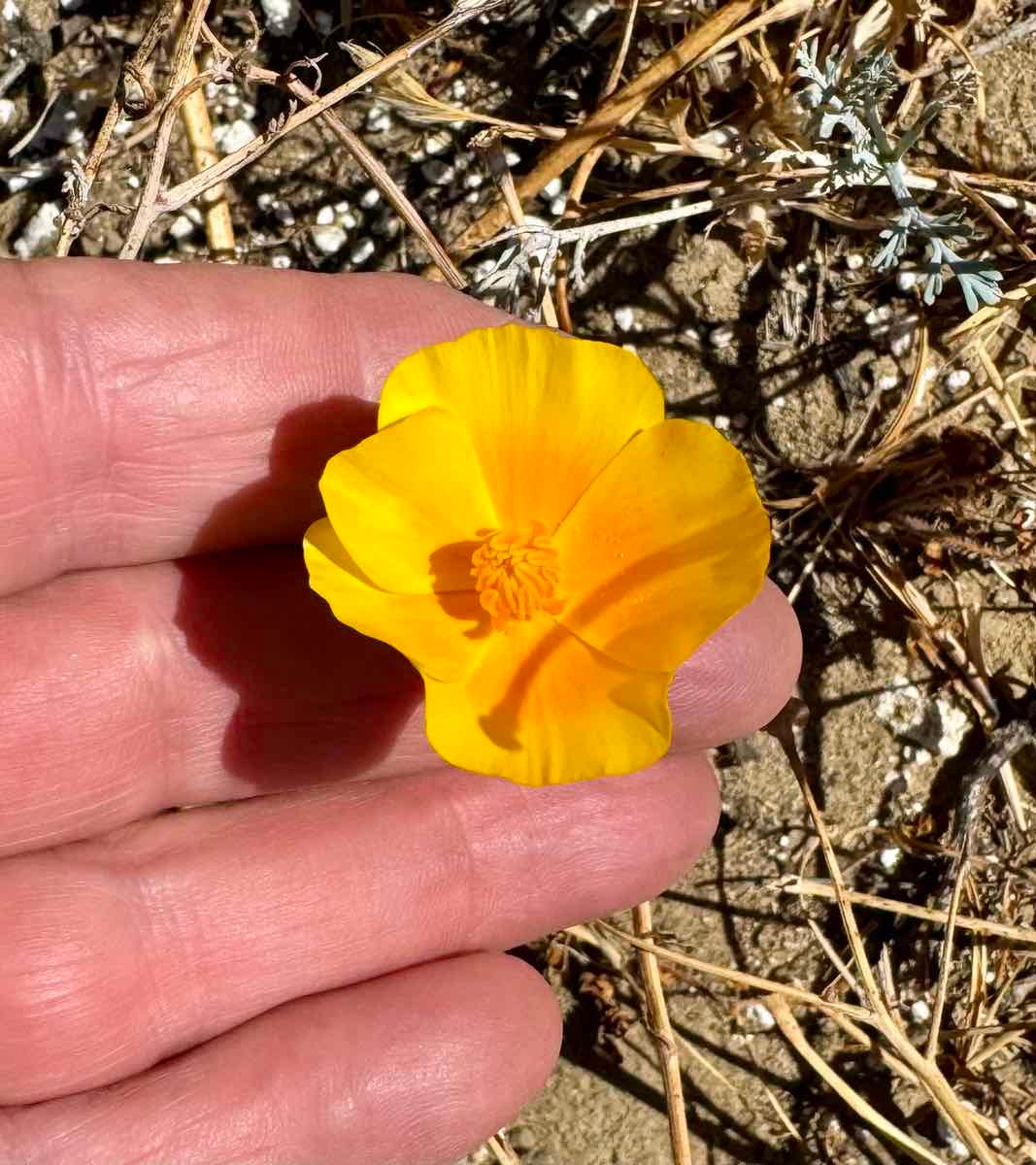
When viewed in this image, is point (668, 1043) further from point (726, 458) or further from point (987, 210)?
point (987, 210)

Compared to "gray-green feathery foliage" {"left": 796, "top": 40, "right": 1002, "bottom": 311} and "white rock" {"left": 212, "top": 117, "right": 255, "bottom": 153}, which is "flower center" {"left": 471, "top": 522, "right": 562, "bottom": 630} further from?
"white rock" {"left": 212, "top": 117, "right": 255, "bottom": 153}

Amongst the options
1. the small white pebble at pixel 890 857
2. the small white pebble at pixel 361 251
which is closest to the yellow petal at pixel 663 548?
the small white pebble at pixel 361 251

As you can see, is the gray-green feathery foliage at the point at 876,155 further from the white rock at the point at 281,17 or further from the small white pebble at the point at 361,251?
the white rock at the point at 281,17

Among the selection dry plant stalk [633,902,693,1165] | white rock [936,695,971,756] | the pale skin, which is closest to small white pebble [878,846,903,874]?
white rock [936,695,971,756]

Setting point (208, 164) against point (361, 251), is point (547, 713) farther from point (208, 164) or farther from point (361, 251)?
point (208, 164)

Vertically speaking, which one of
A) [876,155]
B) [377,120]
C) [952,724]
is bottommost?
[952,724]

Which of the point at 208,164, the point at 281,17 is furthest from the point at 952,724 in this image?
the point at 281,17

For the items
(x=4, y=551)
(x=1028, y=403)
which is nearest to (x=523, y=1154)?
(x=4, y=551)
